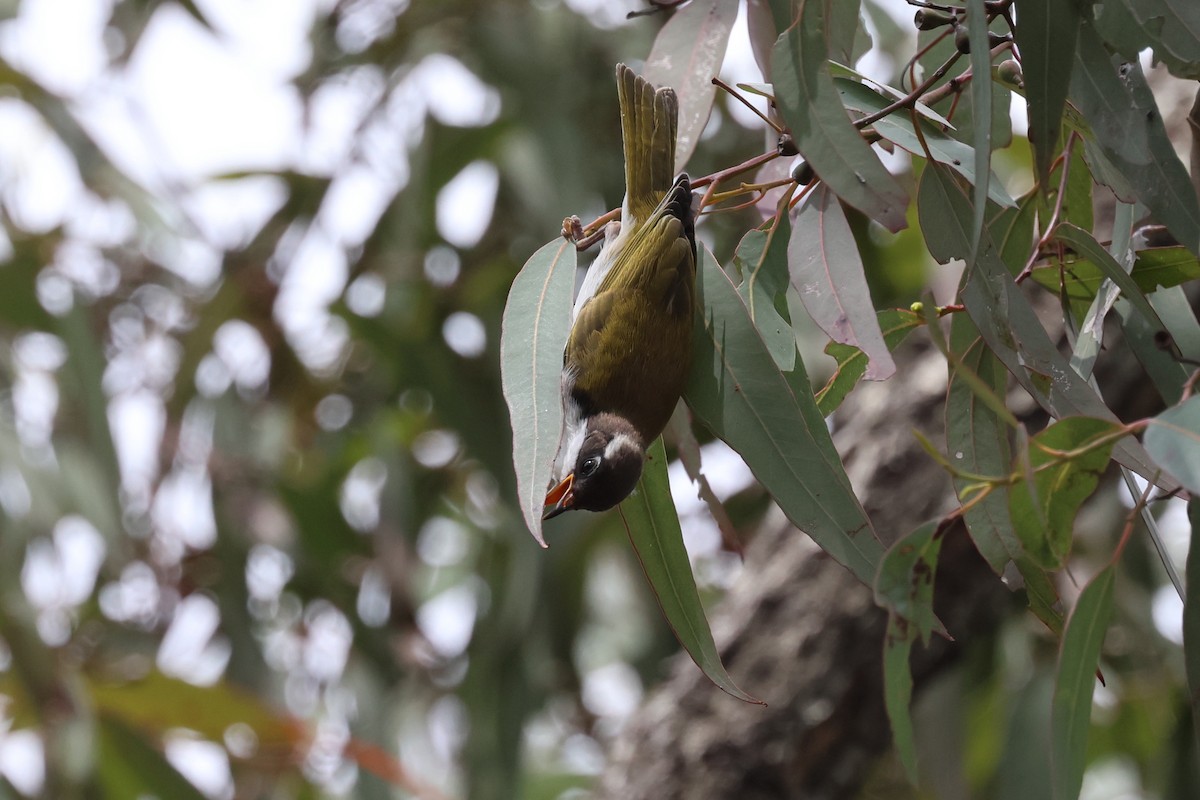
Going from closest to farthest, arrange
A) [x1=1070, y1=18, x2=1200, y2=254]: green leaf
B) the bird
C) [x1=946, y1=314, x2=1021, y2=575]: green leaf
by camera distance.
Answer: [x1=1070, y1=18, x2=1200, y2=254]: green leaf, [x1=946, y1=314, x2=1021, y2=575]: green leaf, the bird

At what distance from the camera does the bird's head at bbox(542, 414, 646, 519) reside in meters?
1.48

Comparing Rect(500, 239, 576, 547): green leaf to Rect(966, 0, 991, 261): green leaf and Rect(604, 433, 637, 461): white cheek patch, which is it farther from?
Rect(966, 0, 991, 261): green leaf

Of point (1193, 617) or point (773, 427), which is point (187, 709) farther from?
point (1193, 617)

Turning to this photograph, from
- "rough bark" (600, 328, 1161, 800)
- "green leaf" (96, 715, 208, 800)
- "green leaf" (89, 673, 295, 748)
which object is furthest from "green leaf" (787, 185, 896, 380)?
"green leaf" (96, 715, 208, 800)

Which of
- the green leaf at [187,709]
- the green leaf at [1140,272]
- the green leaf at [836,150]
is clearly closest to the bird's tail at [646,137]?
the green leaf at [836,150]

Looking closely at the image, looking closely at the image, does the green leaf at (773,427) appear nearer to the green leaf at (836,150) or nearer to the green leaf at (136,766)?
the green leaf at (836,150)

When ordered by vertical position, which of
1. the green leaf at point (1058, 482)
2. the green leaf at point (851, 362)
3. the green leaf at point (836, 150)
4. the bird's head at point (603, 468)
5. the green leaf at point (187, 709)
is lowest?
the green leaf at point (187, 709)

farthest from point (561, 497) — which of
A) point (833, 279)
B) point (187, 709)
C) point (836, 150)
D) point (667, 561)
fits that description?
point (187, 709)

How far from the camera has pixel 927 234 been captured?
4.02 feet

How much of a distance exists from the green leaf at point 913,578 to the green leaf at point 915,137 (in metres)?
0.36

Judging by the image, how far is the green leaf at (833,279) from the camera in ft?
3.90

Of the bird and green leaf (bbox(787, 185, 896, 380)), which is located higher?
green leaf (bbox(787, 185, 896, 380))

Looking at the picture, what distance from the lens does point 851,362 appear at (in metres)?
1.39

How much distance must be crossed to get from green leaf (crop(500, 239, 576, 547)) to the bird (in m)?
0.17
